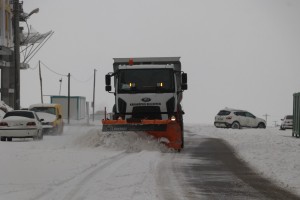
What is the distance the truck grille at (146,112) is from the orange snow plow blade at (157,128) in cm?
63

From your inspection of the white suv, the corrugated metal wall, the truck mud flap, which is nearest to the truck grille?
the truck mud flap

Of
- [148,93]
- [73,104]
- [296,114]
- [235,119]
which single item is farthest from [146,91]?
[73,104]

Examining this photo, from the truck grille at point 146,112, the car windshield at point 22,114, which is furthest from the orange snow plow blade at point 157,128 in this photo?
the car windshield at point 22,114

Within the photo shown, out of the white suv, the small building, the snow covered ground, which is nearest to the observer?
the snow covered ground

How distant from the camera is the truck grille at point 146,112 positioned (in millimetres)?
20766

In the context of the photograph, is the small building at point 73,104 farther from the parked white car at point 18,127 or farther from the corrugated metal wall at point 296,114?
the parked white car at point 18,127

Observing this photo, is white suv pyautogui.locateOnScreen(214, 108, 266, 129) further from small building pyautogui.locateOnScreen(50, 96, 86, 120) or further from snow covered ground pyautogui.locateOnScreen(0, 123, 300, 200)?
snow covered ground pyautogui.locateOnScreen(0, 123, 300, 200)

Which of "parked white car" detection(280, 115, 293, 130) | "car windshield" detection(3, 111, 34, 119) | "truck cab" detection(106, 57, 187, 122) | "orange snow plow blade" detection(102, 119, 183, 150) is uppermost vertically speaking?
"truck cab" detection(106, 57, 187, 122)

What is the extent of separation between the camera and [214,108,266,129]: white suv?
48.8 meters

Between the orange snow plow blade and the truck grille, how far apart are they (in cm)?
63

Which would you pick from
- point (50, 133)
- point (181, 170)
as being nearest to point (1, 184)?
point (181, 170)

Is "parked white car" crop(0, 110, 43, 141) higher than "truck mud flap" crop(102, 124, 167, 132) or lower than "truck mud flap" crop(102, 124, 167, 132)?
lower

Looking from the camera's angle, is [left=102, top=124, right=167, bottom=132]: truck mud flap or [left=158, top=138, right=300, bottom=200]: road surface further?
[left=102, top=124, right=167, bottom=132]: truck mud flap

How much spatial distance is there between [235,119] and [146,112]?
28851mm
